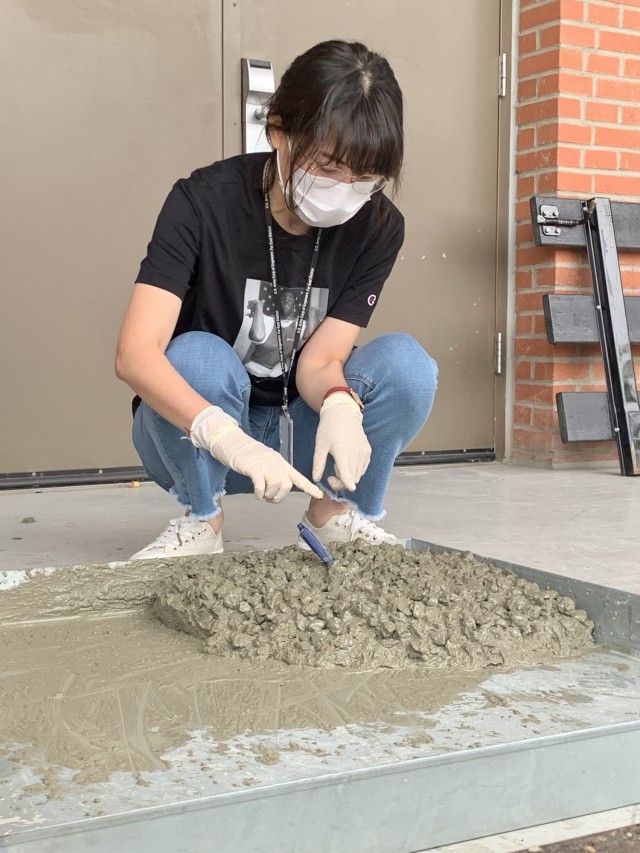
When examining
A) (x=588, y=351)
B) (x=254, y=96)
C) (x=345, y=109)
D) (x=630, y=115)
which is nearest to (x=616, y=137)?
(x=630, y=115)

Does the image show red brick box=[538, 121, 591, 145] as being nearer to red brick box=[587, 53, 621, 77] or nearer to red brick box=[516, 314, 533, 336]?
red brick box=[587, 53, 621, 77]

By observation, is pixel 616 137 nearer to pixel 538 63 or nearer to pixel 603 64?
pixel 603 64

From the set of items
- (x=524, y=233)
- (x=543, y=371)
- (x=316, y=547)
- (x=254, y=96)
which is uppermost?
(x=254, y=96)

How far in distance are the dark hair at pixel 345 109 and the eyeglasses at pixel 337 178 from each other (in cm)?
3

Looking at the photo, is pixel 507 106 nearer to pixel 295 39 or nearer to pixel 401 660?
pixel 295 39

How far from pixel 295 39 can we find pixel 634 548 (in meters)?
2.17

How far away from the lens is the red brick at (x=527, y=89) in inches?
154

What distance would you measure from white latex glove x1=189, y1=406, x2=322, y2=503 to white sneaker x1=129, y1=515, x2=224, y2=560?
0.32 m

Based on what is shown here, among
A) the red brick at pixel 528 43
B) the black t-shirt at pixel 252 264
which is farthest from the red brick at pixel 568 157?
the black t-shirt at pixel 252 264

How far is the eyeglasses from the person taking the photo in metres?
1.81

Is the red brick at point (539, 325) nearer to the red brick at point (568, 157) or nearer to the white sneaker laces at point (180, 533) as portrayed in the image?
the red brick at point (568, 157)

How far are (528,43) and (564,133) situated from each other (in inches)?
15.8

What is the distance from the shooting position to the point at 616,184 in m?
3.97

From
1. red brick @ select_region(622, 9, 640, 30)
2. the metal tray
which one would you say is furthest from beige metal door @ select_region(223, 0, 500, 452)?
the metal tray
